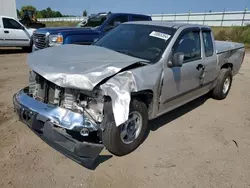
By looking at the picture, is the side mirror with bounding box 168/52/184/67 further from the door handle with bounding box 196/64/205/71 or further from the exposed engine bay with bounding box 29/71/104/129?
the exposed engine bay with bounding box 29/71/104/129

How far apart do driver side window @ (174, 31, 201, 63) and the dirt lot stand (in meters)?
1.24

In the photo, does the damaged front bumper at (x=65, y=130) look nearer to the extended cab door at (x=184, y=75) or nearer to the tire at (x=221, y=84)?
the extended cab door at (x=184, y=75)

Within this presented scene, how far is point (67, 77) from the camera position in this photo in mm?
2586

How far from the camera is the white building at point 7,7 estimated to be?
63.1 ft

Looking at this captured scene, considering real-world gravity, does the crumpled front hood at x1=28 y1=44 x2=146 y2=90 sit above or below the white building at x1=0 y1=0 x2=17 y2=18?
below

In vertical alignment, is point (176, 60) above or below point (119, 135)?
above

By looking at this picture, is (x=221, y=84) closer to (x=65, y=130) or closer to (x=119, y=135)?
(x=119, y=135)

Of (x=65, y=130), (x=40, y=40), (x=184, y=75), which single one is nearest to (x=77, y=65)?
(x=65, y=130)

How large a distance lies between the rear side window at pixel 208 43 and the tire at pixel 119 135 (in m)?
2.23

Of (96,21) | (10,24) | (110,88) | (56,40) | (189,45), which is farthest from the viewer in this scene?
(10,24)

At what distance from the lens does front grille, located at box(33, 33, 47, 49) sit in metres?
7.79

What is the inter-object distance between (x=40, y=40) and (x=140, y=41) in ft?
17.5

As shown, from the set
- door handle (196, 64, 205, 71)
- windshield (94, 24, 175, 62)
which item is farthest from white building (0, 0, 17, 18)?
door handle (196, 64, 205, 71)

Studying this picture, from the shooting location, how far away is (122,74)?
278cm
